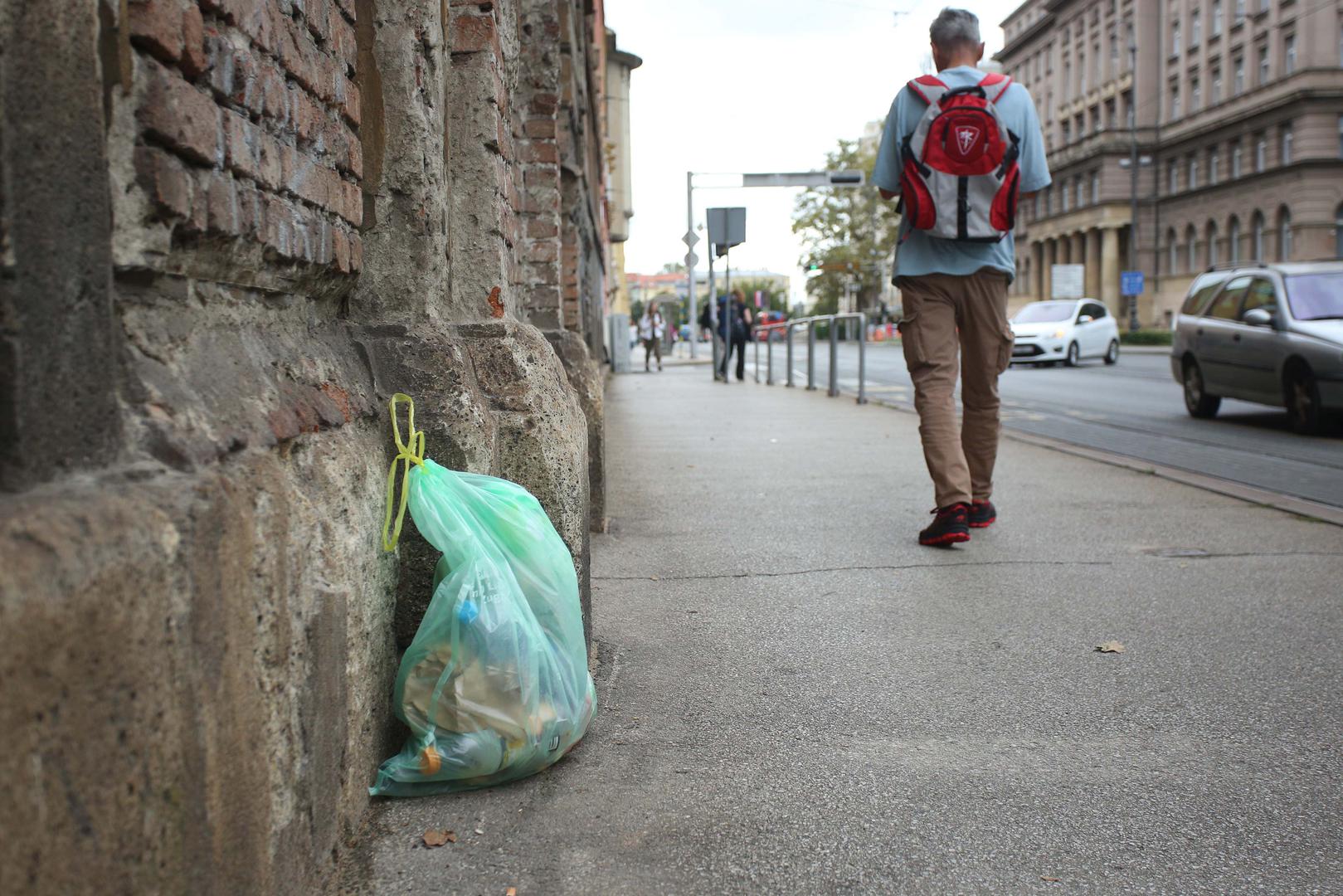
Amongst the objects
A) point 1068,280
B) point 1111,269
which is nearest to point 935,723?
point 1068,280

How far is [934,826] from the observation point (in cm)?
250

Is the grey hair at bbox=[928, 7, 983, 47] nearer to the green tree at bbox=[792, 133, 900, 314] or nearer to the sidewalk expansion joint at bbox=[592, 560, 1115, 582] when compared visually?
the sidewalk expansion joint at bbox=[592, 560, 1115, 582]

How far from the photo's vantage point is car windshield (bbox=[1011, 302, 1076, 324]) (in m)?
28.1

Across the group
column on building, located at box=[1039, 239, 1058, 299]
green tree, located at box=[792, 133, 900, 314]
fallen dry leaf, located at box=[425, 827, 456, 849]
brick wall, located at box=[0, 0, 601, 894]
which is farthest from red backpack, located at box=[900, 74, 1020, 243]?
column on building, located at box=[1039, 239, 1058, 299]

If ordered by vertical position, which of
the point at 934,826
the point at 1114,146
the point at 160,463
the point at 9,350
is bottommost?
the point at 934,826

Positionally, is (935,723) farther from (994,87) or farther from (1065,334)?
(1065,334)

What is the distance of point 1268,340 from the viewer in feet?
38.1

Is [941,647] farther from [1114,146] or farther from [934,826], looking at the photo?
[1114,146]

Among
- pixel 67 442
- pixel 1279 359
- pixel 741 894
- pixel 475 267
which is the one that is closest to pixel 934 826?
pixel 741 894

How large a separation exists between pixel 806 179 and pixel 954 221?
24.3 metres

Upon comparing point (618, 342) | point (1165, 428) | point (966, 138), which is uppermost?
point (966, 138)

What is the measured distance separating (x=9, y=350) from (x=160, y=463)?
1.14 feet

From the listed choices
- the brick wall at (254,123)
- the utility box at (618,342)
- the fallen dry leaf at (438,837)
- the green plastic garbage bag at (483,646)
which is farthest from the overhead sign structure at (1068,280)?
the fallen dry leaf at (438,837)

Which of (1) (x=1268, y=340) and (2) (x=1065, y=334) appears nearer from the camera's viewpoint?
(1) (x=1268, y=340)
